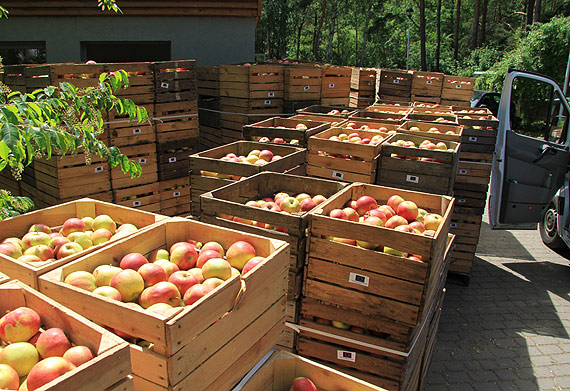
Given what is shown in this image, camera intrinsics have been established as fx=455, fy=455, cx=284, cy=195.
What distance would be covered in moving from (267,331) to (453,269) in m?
5.00

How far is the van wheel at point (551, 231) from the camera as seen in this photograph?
8164 millimetres

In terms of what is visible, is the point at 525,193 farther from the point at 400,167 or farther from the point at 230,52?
the point at 230,52

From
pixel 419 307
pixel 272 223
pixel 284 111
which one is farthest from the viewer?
pixel 284 111

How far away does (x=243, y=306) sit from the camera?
98.3 inches

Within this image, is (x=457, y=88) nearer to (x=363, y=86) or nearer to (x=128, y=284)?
(x=363, y=86)

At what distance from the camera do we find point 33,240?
3.03 metres

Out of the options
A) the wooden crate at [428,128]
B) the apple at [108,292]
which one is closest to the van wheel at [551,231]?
the wooden crate at [428,128]

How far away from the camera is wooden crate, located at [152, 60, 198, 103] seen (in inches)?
296

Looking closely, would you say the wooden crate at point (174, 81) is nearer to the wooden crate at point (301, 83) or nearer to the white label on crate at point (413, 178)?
the wooden crate at point (301, 83)

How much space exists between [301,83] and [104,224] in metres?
7.14

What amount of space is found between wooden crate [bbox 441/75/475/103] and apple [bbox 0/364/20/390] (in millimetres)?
11923

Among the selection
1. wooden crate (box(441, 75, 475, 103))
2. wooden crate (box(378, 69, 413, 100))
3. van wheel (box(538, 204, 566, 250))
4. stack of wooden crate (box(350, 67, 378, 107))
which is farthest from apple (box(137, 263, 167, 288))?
wooden crate (box(441, 75, 475, 103))

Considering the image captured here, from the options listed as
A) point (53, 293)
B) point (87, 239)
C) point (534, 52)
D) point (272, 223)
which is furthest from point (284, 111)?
point (534, 52)

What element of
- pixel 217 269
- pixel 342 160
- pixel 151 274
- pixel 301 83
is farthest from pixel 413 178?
pixel 301 83
